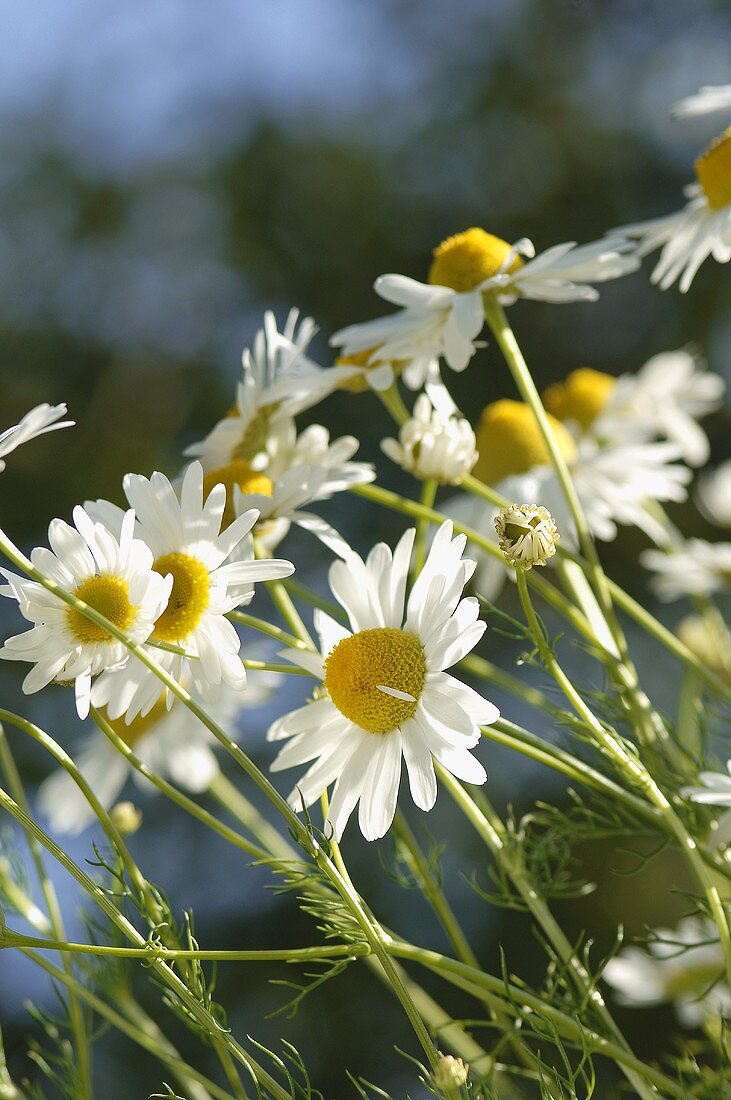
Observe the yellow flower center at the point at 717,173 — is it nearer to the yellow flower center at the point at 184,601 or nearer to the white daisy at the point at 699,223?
the white daisy at the point at 699,223

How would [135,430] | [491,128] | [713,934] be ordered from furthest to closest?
[491,128] → [135,430] → [713,934]

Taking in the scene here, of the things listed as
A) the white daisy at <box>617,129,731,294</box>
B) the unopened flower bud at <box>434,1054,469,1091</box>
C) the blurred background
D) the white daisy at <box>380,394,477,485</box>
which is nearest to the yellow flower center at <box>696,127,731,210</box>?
the white daisy at <box>617,129,731,294</box>

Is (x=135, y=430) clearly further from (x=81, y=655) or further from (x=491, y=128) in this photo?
(x=81, y=655)

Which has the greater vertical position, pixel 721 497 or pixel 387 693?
pixel 387 693

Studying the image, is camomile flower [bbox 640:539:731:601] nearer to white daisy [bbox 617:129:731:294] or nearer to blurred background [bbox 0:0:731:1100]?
white daisy [bbox 617:129:731:294]

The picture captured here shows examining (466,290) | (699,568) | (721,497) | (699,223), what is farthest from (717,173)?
(721,497)

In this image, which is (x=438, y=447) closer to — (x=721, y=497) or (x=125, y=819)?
(x=125, y=819)

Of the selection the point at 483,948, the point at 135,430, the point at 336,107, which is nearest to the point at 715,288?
the point at 336,107
